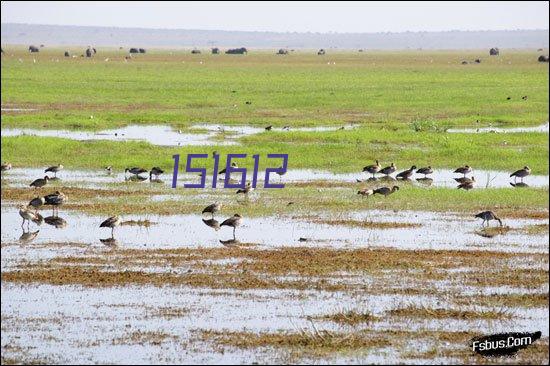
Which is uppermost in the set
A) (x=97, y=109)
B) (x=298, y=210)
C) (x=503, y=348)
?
(x=97, y=109)

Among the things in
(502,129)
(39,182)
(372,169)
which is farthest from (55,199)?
(502,129)

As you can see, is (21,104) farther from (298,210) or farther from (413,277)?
(413,277)

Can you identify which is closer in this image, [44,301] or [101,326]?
[101,326]

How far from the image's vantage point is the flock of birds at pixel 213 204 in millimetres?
20344

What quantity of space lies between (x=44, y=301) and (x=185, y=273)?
2.46 metres

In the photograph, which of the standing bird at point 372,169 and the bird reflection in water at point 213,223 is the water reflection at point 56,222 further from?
the standing bird at point 372,169

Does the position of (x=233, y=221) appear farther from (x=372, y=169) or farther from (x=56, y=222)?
(x=372, y=169)

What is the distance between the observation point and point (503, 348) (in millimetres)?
12602

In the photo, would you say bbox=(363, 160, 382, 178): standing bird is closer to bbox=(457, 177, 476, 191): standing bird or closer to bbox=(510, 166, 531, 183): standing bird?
bbox=(457, 177, 476, 191): standing bird

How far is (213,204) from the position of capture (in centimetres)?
2167

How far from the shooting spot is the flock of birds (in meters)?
20.3

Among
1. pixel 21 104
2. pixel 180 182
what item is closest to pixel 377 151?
pixel 180 182

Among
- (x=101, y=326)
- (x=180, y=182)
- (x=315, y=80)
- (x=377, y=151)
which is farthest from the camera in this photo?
(x=315, y=80)

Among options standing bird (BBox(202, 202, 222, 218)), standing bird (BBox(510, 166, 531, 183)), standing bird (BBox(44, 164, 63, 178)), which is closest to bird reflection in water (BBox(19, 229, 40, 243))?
standing bird (BBox(202, 202, 222, 218))
